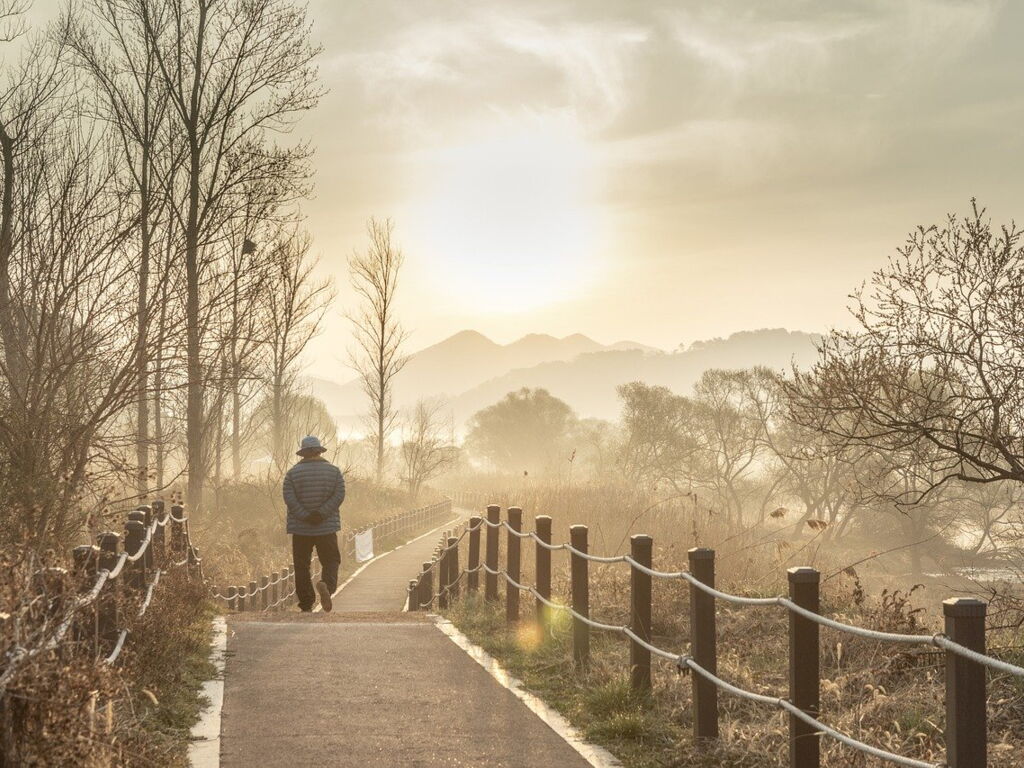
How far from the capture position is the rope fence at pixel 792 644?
13.5 feet

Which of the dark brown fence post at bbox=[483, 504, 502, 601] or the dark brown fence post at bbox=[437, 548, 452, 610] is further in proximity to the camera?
the dark brown fence post at bbox=[437, 548, 452, 610]

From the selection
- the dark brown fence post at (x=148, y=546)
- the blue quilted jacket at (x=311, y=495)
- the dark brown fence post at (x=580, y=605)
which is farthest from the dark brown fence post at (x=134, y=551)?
the blue quilted jacket at (x=311, y=495)

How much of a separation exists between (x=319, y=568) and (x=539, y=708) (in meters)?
21.8

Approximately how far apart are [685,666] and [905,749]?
1343 millimetres

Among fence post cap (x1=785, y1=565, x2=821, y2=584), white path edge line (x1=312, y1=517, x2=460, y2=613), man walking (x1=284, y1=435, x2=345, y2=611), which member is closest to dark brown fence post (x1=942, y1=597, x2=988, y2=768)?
fence post cap (x1=785, y1=565, x2=821, y2=584)

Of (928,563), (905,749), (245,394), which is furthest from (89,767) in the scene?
(928,563)

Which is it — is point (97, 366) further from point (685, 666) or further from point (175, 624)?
point (685, 666)

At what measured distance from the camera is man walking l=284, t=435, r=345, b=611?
1323cm

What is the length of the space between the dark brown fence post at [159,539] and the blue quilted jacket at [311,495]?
5.09 feet

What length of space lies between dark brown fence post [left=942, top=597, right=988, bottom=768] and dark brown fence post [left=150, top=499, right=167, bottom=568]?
7915mm

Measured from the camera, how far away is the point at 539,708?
7391 mm

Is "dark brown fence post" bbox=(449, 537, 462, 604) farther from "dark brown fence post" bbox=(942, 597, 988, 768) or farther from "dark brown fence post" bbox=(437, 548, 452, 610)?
"dark brown fence post" bbox=(942, 597, 988, 768)

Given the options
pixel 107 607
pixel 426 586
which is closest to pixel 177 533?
pixel 107 607

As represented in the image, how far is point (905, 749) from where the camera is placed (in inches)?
242
